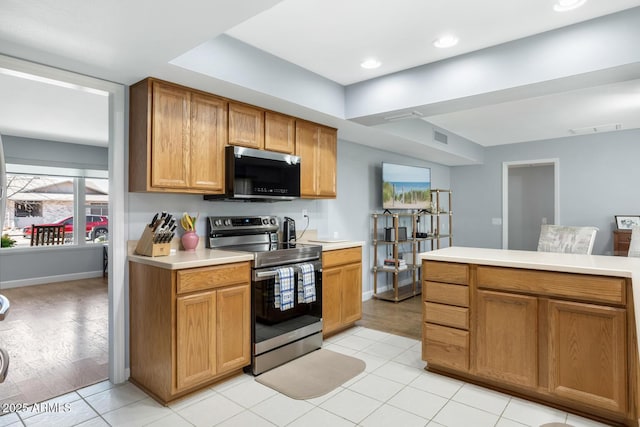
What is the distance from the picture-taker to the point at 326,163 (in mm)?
3971

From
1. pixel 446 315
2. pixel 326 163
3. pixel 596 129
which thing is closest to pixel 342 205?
pixel 326 163

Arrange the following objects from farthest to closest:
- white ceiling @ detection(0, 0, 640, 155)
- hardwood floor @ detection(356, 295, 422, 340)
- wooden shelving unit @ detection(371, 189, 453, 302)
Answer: wooden shelving unit @ detection(371, 189, 453, 302)
hardwood floor @ detection(356, 295, 422, 340)
white ceiling @ detection(0, 0, 640, 155)

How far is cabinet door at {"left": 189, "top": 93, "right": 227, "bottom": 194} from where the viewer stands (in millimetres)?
2789

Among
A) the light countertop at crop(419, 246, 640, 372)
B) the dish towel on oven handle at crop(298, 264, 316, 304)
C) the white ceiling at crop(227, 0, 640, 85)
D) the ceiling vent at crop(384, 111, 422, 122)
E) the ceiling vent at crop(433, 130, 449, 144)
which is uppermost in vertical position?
the white ceiling at crop(227, 0, 640, 85)

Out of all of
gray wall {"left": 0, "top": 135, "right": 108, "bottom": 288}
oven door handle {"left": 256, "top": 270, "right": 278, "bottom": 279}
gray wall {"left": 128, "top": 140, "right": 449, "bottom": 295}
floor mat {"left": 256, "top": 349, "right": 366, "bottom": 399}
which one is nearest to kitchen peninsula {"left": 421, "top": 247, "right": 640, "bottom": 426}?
floor mat {"left": 256, "top": 349, "right": 366, "bottom": 399}

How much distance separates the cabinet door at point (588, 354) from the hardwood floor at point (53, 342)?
315 centimetres

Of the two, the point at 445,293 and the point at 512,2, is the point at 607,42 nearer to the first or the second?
the point at 512,2

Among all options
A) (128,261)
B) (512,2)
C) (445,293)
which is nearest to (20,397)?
(128,261)

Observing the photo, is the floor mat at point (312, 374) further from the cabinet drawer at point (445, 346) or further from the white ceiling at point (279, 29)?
the white ceiling at point (279, 29)

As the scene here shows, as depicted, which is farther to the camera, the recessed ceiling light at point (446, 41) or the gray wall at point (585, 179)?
the gray wall at point (585, 179)

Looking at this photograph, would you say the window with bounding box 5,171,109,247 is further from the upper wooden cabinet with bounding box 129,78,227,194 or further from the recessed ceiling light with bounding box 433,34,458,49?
the recessed ceiling light with bounding box 433,34,458,49

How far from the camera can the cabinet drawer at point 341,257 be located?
3.47 m

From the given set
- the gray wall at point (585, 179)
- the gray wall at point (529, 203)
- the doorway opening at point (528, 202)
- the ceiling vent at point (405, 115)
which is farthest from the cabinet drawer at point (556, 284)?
the gray wall at point (529, 203)

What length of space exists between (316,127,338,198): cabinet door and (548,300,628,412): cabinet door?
2.34m
